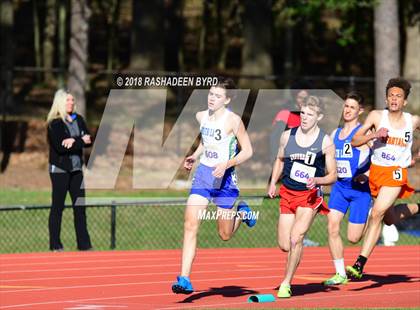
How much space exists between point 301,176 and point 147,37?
24378 millimetres

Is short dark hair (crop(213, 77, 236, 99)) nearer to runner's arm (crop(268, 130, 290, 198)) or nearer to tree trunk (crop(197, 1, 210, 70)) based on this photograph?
runner's arm (crop(268, 130, 290, 198))

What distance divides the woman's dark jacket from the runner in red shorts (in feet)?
16.6

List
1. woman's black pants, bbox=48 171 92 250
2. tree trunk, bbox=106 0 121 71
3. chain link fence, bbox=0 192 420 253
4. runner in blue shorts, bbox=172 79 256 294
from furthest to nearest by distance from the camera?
tree trunk, bbox=106 0 121 71
chain link fence, bbox=0 192 420 253
woman's black pants, bbox=48 171 92 250
runner in blue shorts, bbox=172 79 256 294

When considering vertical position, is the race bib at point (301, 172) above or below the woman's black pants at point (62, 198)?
above

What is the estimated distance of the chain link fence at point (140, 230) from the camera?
20078mm

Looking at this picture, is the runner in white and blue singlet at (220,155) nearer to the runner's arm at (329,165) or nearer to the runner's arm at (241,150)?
the runner's arm at (241,150)

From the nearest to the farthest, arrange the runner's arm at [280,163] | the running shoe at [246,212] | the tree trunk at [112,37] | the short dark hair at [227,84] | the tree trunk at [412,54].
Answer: the short dark hair at [227,84], the runner's arm at [280,163], the running shoe at [246,212], the tree trunk at [412,54], the tree trunk at [112,37]

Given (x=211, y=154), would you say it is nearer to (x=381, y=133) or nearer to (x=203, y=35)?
(x=381, y=133)

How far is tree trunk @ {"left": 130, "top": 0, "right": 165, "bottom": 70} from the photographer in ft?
120

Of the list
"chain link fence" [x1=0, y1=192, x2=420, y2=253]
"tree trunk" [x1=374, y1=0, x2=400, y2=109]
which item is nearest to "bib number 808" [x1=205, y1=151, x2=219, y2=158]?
"chain link fence" [x1=0, y1=192, x2=420, y2=253]

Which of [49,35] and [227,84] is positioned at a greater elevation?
[49,35]

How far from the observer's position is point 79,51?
28.3 metres

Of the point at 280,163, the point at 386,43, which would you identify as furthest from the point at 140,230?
the point at 280,163

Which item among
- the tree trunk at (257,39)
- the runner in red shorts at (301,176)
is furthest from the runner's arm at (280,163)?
the tree trunk at (257,39)
